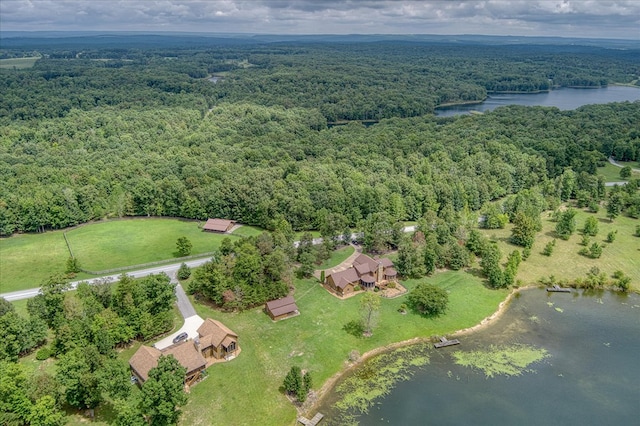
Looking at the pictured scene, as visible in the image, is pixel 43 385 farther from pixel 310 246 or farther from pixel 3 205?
pixel 3 205

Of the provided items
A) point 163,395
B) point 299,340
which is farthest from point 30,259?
point 299,340

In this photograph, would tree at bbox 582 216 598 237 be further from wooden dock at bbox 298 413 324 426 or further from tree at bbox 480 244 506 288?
wooden dock at bbox 298 413 324 426

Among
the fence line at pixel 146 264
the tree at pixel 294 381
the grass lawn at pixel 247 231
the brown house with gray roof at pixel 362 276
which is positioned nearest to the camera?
the tree at pixel 294 381

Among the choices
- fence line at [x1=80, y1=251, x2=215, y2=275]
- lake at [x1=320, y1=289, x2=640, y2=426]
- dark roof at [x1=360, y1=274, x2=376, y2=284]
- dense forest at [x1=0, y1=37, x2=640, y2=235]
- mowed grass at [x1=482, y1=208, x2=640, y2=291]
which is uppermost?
dense forest at [x1=0, y1=37, x2=640, y2=235]

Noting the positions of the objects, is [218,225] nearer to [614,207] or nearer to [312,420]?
[312,420]

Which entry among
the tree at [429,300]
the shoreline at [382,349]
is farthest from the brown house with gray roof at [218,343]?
the tree at [429,300]

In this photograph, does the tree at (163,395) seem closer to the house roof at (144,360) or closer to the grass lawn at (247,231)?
the house roof at (144,360)

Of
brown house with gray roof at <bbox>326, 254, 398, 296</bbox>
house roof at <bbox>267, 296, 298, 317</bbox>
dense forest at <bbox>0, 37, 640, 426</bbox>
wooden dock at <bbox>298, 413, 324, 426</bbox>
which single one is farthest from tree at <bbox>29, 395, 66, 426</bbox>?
brown house with gray roof at <bbox>326, 254, 398, 296</bbox>
